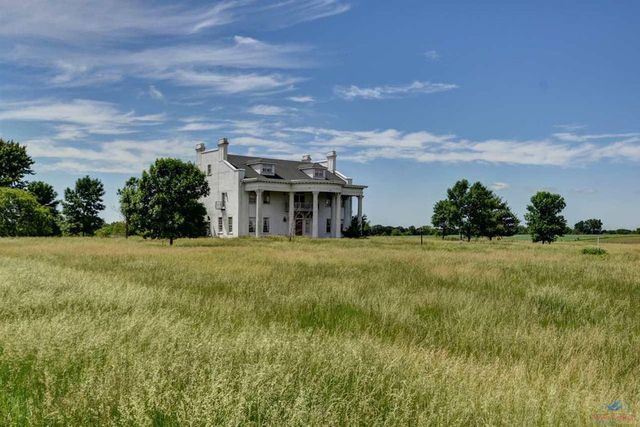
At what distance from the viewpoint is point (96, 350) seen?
5367 mm

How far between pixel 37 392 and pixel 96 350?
42.5 inches

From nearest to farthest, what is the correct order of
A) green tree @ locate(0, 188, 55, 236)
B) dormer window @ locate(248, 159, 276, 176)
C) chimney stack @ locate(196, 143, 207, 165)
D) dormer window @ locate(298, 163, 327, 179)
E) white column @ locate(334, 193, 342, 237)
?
1. green tree @ locate(0, 188, 55, 236)
2. dormer window @ locate(248, 159, 276, 176)
3. white column @ locate(334, 193, 342, 237)
4. dormer window @ locate(298, 163, 327, 179)
5. chimney stack @ locate(196, 143, 207, 165)

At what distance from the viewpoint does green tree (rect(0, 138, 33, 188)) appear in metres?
67.2

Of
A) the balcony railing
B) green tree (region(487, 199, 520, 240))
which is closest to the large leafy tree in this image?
green tree (region(487, 199, 520, 240))

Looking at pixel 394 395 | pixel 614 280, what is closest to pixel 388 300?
pixel 394 395

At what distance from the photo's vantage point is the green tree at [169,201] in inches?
1713

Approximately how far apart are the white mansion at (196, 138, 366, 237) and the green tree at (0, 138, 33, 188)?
2885cm

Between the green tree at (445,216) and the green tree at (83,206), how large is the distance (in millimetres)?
50588

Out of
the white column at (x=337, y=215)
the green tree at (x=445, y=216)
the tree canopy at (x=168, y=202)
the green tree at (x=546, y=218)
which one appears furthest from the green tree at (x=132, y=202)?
the green tree at (x=546, y=218)

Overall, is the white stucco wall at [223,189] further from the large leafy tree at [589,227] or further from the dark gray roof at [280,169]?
the large leafy tree at [589,227]

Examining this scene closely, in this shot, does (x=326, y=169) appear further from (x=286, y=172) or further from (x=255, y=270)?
(x=255, y=270)

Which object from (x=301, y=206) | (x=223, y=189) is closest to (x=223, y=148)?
(x=223, y=189)

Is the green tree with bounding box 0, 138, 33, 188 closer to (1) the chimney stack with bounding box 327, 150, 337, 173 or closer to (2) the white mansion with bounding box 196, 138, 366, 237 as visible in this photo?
(2) the white mansion with bounding box 196, 138, 366, 237

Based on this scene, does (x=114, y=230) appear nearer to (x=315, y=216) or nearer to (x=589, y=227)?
(x=315, y=216)
